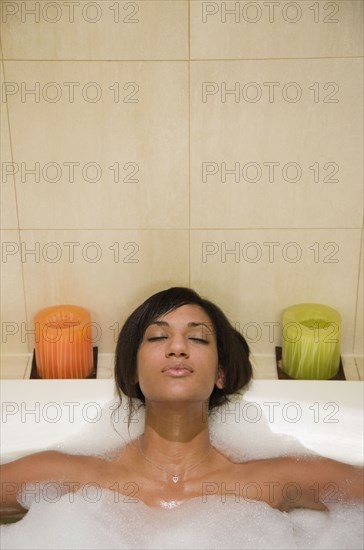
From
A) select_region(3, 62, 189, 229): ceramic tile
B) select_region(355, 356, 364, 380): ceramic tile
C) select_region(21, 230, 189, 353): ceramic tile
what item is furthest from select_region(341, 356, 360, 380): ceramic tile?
select_region(3, 62, 189, 229): ceramic tile

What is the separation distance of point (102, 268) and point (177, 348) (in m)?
0.58

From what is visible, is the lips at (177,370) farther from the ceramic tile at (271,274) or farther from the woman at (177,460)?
the ceramic tile at (271,274)

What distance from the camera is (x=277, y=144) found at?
6.97 feet

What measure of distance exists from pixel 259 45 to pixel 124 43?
1.16ft

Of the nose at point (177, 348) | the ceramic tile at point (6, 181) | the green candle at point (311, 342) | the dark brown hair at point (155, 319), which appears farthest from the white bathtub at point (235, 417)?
the ceramic tile at point (6, 181)

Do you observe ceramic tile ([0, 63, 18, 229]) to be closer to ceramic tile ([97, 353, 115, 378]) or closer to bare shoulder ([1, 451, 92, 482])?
ceramic tile ([97, 353, 115, 378])

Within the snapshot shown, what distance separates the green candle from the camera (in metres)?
2.18

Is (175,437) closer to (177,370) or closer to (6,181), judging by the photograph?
(177,370)

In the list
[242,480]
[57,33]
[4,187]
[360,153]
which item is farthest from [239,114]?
[242,480]

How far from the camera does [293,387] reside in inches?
79.9

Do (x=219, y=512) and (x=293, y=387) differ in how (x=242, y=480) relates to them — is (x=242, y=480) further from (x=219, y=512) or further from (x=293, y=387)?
(x=293, y=387)

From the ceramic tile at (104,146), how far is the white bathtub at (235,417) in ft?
1.64

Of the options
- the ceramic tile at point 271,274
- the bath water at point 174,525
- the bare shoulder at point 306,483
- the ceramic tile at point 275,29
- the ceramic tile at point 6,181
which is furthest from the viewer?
the ceramic tile at point 271,274

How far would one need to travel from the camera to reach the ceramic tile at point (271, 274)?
224cm
